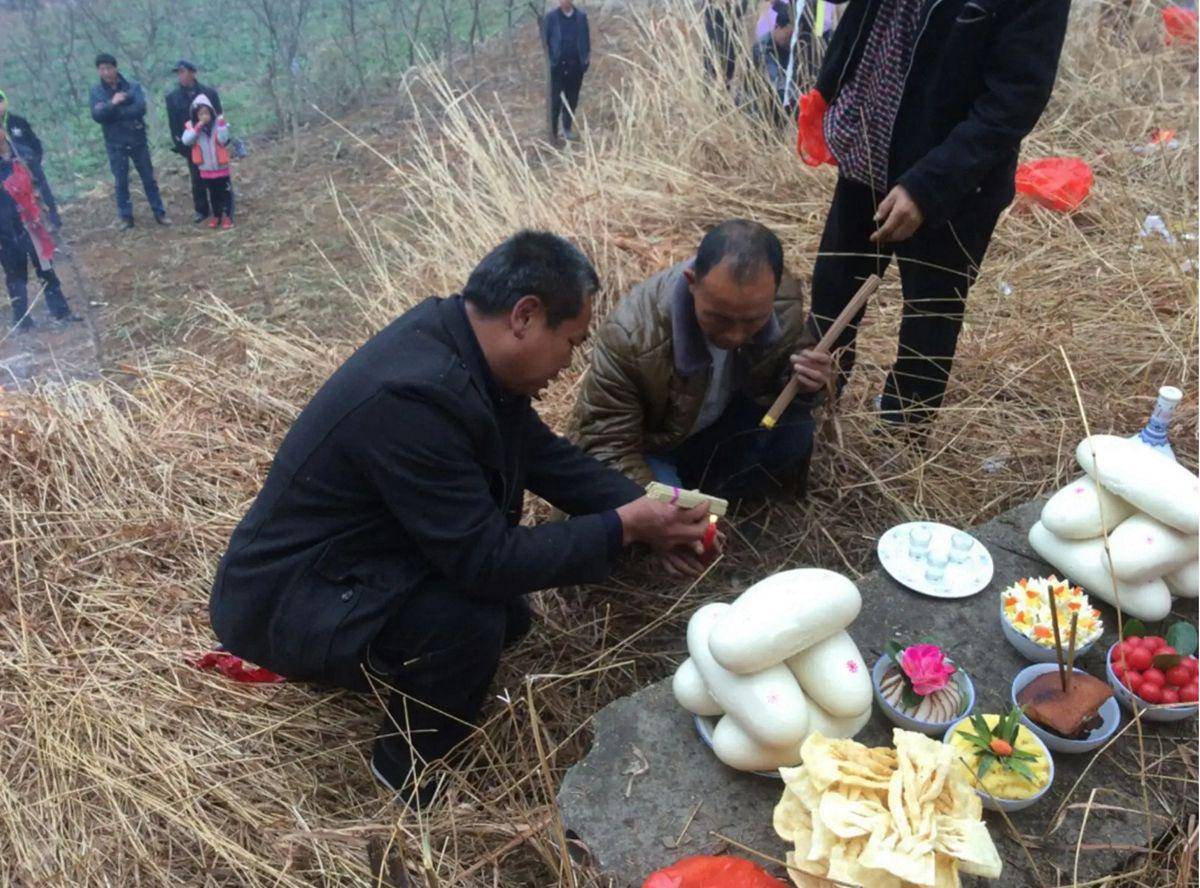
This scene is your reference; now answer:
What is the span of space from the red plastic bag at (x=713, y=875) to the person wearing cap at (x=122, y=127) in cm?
561

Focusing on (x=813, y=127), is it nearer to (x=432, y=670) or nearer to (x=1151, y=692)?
(x=1151, y=692)

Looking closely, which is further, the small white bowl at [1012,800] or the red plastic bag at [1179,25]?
the red plastic bag at [1179,25]

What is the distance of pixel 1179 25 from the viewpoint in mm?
6195

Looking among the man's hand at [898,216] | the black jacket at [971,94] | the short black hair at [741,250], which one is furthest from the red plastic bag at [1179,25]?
the short black hair at [741,250]

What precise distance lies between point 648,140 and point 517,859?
427 cm

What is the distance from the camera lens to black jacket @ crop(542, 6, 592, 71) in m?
7.36

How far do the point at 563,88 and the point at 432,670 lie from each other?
6.48 meters

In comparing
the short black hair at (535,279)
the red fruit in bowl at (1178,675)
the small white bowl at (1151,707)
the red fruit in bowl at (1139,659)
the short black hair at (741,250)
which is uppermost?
the short black hair at (535,279)

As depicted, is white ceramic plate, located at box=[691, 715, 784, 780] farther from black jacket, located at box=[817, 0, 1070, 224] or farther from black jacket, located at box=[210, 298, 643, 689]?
black jacket, located at box=[817, 0, 1070, 224]

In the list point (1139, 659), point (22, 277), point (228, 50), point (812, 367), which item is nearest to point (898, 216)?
point (812, 367)

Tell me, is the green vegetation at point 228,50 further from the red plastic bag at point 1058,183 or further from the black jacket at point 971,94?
the black jacket at point 971,94

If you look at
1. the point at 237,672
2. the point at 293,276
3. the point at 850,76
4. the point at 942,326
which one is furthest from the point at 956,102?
the point at 293,276

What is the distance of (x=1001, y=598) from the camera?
199 centimetres

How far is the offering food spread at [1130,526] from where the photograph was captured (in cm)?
179
